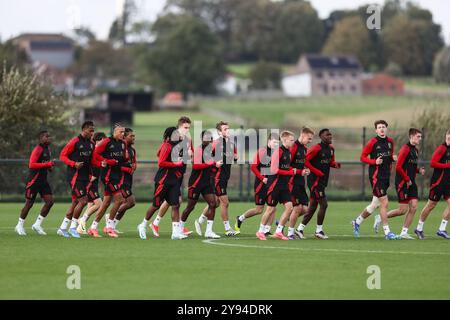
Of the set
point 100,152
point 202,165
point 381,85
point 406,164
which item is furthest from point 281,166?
point 381,85

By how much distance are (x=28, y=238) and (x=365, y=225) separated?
8628 millimetres

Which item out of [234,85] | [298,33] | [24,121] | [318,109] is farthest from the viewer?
[298,33]

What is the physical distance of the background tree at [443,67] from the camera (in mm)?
129125

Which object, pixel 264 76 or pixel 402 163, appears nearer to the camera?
pixel 402 163

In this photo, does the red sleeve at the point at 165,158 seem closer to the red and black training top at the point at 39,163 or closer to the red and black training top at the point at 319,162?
the red and black training top at the point at 39,163

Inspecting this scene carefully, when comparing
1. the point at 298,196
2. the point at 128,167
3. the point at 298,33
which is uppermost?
the point at 298,33

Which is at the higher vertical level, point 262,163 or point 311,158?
point 311,158

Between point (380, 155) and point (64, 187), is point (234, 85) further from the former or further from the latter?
point (380, 155)

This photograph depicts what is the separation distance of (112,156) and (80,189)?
3.03 feet

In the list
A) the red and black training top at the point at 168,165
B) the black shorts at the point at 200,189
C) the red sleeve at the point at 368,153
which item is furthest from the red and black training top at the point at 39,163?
the red sleeve at the point at 368,153

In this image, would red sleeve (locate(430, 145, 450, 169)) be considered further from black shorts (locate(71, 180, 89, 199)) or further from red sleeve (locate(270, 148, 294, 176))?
black shorts (locate(71, 180, 89, 199))

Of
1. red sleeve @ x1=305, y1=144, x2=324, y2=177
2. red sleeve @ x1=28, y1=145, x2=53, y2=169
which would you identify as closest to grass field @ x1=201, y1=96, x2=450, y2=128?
red sleeve @ x1=305, y1=144, x2=324, y2=177

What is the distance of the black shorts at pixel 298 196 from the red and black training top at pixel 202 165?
1.70m

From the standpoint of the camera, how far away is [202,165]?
22.8 m
